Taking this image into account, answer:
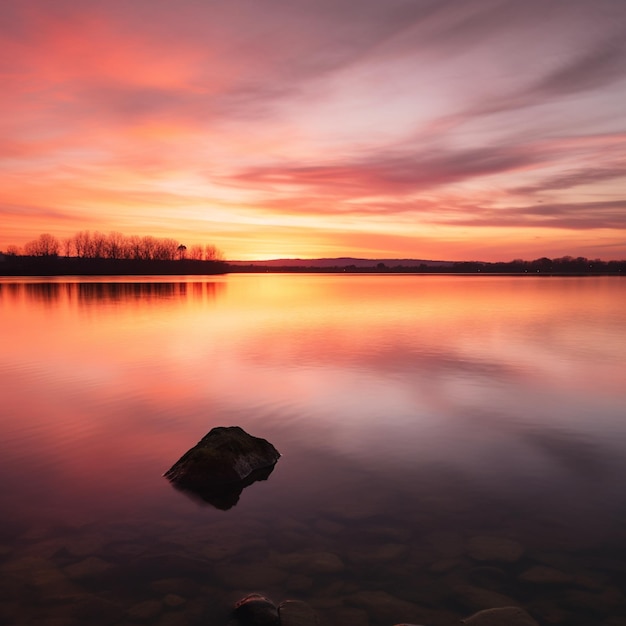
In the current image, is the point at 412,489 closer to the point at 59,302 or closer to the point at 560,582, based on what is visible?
the point at 560,582

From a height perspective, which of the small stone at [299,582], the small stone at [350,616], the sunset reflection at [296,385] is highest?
the small stone at [350,616]

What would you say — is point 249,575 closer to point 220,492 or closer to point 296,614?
point 296,614

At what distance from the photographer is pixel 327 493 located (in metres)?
9.36

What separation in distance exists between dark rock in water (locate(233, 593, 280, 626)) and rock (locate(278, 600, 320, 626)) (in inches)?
4.3

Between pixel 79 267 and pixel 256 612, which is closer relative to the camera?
pixel 256 612

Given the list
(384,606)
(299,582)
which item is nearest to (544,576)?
(384,606)

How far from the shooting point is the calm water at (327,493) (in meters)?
6.42

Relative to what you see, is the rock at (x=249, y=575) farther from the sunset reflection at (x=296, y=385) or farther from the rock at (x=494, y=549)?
the sunset reflection at (x=296, y=385)

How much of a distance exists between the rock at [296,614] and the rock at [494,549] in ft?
8.47

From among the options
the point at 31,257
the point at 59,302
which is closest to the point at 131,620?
the point at 59,302

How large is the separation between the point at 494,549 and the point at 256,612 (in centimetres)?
365

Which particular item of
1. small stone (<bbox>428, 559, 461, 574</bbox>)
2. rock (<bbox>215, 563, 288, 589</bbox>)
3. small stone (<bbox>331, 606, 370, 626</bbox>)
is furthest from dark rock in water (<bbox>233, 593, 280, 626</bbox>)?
small stone (<bbox>428, 559, 461, 574</bbox>)

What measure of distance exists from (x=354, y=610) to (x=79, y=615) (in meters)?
3.26

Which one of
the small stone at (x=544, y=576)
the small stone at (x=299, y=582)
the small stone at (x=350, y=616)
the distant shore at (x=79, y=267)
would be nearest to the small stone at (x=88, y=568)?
the small stone at (x=299, y=582)
